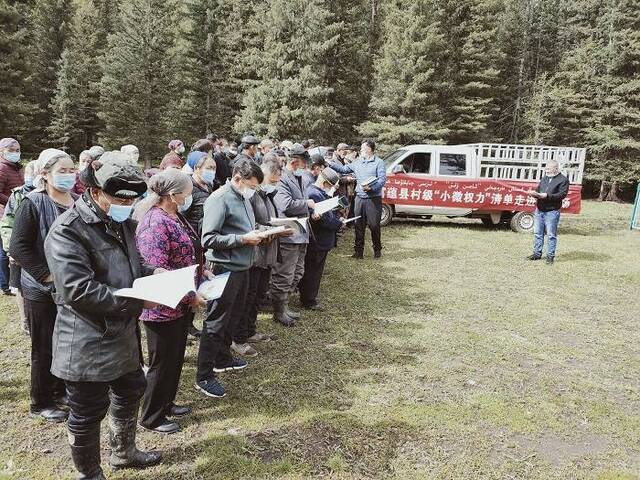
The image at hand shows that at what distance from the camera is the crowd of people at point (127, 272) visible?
2.50m

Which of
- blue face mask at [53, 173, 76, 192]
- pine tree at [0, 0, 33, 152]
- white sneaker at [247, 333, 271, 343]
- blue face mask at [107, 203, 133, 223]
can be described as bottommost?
white sneaker at [247, 333, 271, 343]

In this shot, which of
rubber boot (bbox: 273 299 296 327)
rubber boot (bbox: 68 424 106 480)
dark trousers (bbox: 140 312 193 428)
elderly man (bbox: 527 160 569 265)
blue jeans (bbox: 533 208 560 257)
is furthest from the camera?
blue jeans (bbox: 533 208 560 257)

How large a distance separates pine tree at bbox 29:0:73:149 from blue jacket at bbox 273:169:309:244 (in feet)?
106

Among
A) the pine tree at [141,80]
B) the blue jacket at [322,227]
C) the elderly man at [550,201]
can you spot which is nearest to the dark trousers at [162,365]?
the blue jacket at [322,227]

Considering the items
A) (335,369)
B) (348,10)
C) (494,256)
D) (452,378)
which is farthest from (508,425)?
(348,10)

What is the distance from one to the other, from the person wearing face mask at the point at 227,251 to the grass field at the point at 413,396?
0.38 m

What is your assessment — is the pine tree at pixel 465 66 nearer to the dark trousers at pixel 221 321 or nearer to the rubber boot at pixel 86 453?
the dark trousers at pixel 221 321

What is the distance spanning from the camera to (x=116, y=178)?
247cm

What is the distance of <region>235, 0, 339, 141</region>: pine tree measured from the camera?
26.6m

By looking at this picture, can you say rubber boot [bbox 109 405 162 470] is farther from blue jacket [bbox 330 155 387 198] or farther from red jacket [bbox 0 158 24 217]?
blue jacket [bbox 330 155 387 198]

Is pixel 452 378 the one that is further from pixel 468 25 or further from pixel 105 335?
pixel 468 25

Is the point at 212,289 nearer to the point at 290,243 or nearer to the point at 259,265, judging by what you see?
the point at 259,265

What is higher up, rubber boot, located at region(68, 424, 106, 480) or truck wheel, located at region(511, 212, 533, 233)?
truck wheel, located at region(511, 212, 533, 233)

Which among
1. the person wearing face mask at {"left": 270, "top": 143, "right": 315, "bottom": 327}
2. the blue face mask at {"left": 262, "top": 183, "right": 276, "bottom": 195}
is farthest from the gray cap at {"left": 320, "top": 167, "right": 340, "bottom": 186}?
the blue face mask at {"left": 262, "top": 183, "right": 276, "bottom": 195}
